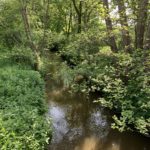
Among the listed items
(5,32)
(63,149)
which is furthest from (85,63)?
(5,32)

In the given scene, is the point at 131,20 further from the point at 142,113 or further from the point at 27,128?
the point at 27,128

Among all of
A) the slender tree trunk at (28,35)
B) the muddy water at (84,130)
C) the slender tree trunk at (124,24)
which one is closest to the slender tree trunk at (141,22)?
the slender tree trunk at (124,24)

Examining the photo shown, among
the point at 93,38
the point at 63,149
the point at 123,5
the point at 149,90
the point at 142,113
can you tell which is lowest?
the point at 63,149

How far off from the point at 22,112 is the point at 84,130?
8.84ft

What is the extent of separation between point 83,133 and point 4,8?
10.2 meters

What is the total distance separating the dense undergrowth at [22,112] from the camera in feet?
17.4

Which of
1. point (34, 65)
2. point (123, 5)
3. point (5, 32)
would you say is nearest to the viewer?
point (123, 5)

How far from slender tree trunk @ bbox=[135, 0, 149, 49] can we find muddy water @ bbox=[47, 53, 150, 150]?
9.60 ft

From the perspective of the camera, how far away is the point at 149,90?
24.5 ft

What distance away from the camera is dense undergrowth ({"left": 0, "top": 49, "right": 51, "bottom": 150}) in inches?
209

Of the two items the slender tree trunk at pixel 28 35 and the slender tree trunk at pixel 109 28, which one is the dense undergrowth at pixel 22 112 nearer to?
the slender tree trunk at pixel 28 35

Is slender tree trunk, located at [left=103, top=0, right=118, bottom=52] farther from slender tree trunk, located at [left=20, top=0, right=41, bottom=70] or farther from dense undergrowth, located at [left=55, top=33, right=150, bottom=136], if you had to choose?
slender tree trunk, located at [left=20, top=0, right=41, bottom=70]

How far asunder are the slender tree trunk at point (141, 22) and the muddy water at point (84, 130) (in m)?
2.93

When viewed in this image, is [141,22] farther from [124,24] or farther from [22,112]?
[22,112]
